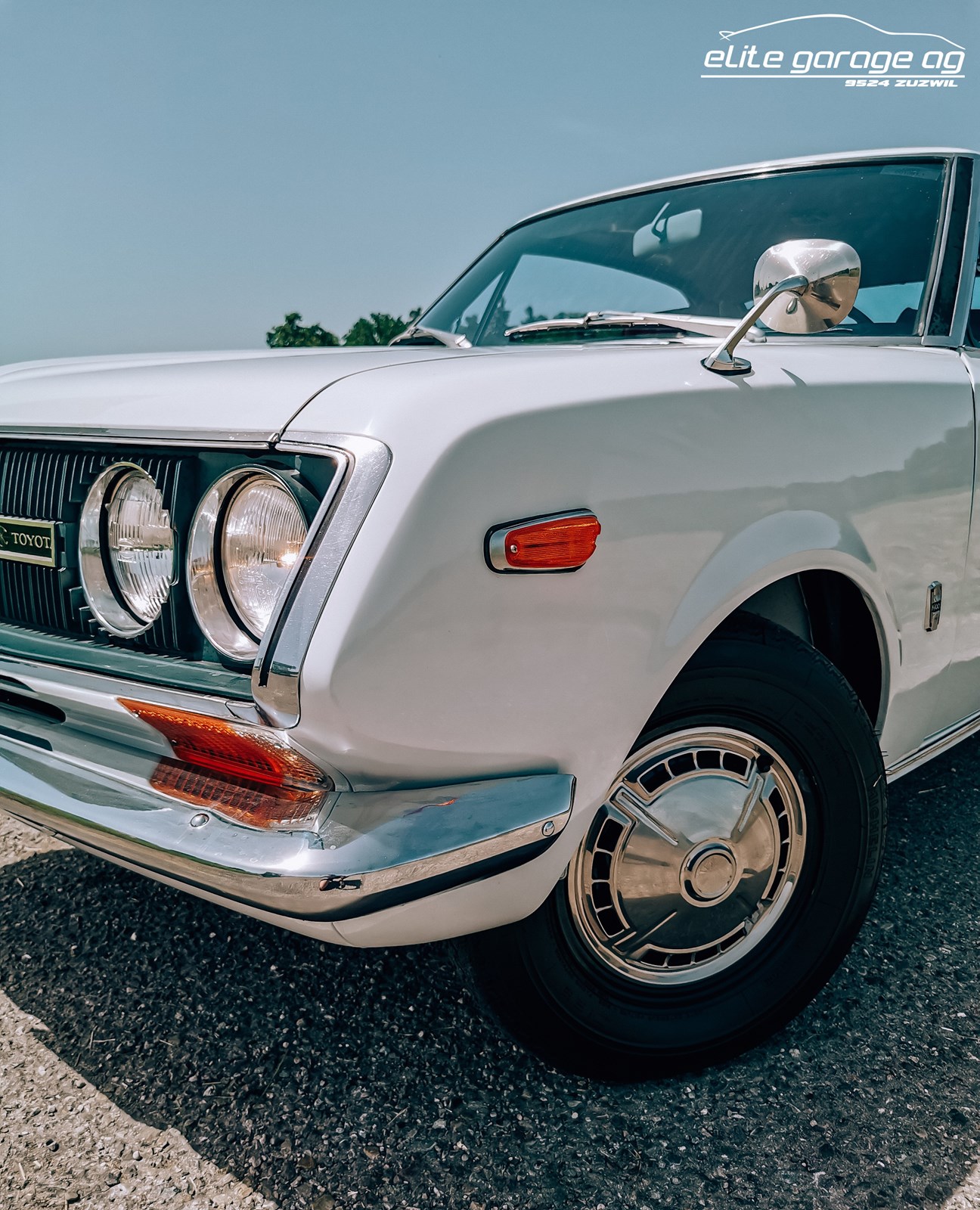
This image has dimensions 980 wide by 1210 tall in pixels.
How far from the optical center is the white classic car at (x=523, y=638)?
124 cm

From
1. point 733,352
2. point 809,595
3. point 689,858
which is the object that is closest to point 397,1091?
point 689,858

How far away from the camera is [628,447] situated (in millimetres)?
1384

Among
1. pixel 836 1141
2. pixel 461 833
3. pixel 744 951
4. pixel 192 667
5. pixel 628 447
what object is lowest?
pixel 836 1141

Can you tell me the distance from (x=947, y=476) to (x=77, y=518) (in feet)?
5.63

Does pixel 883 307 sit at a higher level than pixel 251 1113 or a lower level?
higher

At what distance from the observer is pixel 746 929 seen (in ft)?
5.77

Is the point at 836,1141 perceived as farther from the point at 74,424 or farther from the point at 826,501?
the point at 74,424

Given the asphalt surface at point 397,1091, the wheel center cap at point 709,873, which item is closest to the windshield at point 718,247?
the wheel center cap at point 709,873

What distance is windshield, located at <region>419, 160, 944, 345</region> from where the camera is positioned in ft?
7.45

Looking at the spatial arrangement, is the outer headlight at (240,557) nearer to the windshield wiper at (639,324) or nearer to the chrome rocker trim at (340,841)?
the chrome rocker trim at (340,841)

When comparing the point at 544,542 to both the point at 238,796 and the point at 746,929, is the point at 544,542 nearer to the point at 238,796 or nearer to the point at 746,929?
the point at 238,796

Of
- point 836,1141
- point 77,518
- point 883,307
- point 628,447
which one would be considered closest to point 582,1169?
point 836,1141

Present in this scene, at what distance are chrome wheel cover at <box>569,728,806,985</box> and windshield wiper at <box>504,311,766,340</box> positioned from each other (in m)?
0.97

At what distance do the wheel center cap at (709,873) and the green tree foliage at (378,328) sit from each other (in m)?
1.93
